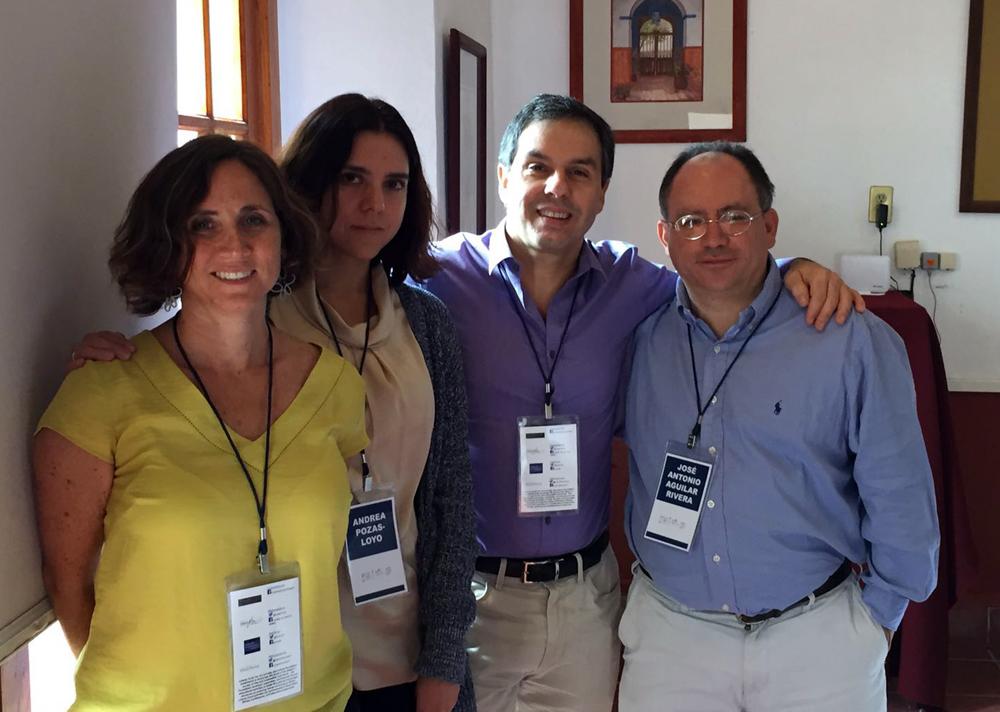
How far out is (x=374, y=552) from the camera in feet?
5.13

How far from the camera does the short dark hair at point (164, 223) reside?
1.29 metres

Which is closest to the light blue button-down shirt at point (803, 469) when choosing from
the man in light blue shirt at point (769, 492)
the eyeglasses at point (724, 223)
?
the man in light blue shirt at point (769, 492)

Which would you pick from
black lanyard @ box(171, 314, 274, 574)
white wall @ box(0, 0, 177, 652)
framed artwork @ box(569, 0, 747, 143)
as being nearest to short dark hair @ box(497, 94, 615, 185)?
white wall @ box(0, 0, 177, 652)

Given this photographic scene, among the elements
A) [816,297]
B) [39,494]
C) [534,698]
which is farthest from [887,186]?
[39,494]

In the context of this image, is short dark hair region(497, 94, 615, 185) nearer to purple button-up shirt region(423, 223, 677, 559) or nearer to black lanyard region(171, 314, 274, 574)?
purple button-up shirt region(423, 223, 677, 559)

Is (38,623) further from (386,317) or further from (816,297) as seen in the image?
(816,297)

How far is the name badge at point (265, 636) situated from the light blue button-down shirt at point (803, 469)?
0.81m

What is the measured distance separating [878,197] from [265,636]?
3071 millimetres

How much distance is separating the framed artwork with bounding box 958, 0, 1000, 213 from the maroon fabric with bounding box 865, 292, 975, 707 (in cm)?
80

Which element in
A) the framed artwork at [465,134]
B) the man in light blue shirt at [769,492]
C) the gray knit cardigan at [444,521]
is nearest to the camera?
the gray knit cardigan at [444,521]

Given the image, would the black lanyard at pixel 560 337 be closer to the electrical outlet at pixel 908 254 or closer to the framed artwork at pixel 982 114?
the electrical outlet at pixel 908 254

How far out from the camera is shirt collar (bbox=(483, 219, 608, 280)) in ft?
6.35

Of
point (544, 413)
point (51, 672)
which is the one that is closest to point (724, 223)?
point (544, 413)

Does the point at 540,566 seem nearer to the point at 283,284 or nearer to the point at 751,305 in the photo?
the point at 751,305
